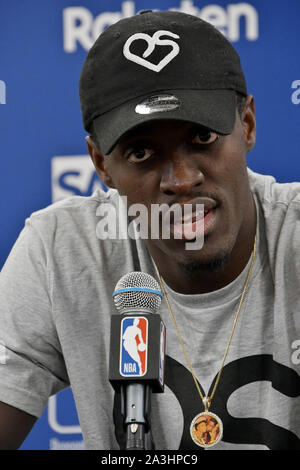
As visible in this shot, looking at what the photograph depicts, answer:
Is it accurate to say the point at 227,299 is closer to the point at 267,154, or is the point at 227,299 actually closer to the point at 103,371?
the point at 103,371

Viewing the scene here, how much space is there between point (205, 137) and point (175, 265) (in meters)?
0.32

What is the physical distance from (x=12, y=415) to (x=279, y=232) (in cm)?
75

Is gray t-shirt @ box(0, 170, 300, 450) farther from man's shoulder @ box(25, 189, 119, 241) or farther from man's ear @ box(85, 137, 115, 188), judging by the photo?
man's ear @ box(85, 137, 115, 188)

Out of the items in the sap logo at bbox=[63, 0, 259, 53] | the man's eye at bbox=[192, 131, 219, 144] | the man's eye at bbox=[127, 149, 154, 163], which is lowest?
the man's eye at bbox=[127, 149, 154, 163]

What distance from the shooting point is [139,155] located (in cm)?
144

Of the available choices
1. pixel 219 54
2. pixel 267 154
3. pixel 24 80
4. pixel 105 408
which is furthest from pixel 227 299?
pixel 24 80

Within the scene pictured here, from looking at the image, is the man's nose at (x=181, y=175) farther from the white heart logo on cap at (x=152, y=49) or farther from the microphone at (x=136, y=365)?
the microphone at (x=136, y=365)

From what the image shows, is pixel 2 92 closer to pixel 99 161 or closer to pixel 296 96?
Answer: pixel 99 161

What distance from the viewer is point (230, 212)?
1.45 m

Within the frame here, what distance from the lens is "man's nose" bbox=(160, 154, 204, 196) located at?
138cm

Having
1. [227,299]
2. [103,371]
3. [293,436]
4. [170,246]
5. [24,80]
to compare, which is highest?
[24,80]

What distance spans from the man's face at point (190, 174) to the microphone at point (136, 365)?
0.49 metres

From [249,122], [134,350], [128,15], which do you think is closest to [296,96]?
[128,15]

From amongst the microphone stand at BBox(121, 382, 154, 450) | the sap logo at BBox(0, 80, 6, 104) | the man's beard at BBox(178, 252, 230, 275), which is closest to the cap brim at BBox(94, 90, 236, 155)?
the man's beard at BBox(178, 252, 230, 275)
